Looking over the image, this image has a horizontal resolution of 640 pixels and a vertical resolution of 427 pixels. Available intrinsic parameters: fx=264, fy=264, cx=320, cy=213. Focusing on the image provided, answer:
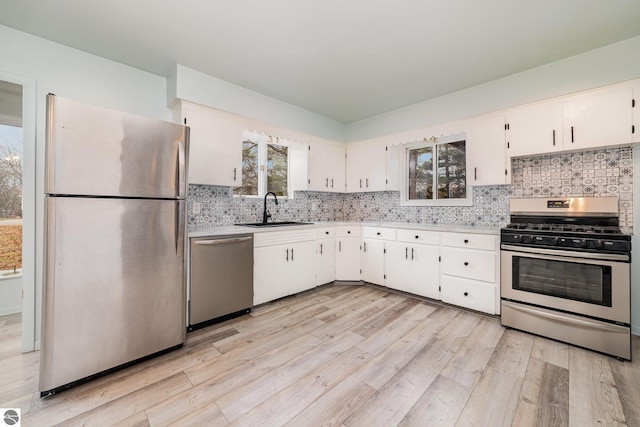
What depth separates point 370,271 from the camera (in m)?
3.76

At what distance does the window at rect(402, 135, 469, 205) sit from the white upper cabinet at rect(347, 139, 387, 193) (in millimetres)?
371

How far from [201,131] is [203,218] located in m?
0.97

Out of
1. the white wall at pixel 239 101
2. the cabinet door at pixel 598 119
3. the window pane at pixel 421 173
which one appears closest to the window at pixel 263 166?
the white wall at pixel 239 101

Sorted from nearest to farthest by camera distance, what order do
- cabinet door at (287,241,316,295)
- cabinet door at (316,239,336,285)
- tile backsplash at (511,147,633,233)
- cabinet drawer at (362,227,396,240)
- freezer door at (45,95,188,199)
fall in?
freezer door at (45,95,188,199) < tile backsplash at (511,147,633,233) < cabinet door at (287,241,316,295) < cabinet drawer at (362,227,396,240) < cabinet door at (316,239,336,285)

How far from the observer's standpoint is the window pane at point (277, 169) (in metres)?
3.82

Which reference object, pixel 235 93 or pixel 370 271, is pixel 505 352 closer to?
pixel 370 271

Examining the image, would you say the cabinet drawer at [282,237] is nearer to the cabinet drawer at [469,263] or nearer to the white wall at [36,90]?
the cabinet drawer at [469,263]

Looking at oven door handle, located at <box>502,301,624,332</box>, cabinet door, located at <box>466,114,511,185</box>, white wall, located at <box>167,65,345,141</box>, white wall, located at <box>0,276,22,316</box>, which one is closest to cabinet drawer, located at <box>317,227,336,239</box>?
white wall, located at <box>167,65,345,141</box>

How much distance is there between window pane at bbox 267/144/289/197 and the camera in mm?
3824

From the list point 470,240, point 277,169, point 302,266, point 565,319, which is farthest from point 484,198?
point 277,169

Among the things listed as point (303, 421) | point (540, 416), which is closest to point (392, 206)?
point (540, 416)

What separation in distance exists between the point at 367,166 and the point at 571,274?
2.68 metres

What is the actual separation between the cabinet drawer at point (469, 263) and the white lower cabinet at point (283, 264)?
5.33ft

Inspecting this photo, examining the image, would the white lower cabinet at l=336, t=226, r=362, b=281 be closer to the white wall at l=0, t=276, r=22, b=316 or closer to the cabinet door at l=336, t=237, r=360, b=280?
the cabinet door at l=336, t=237, r=360, b=280
